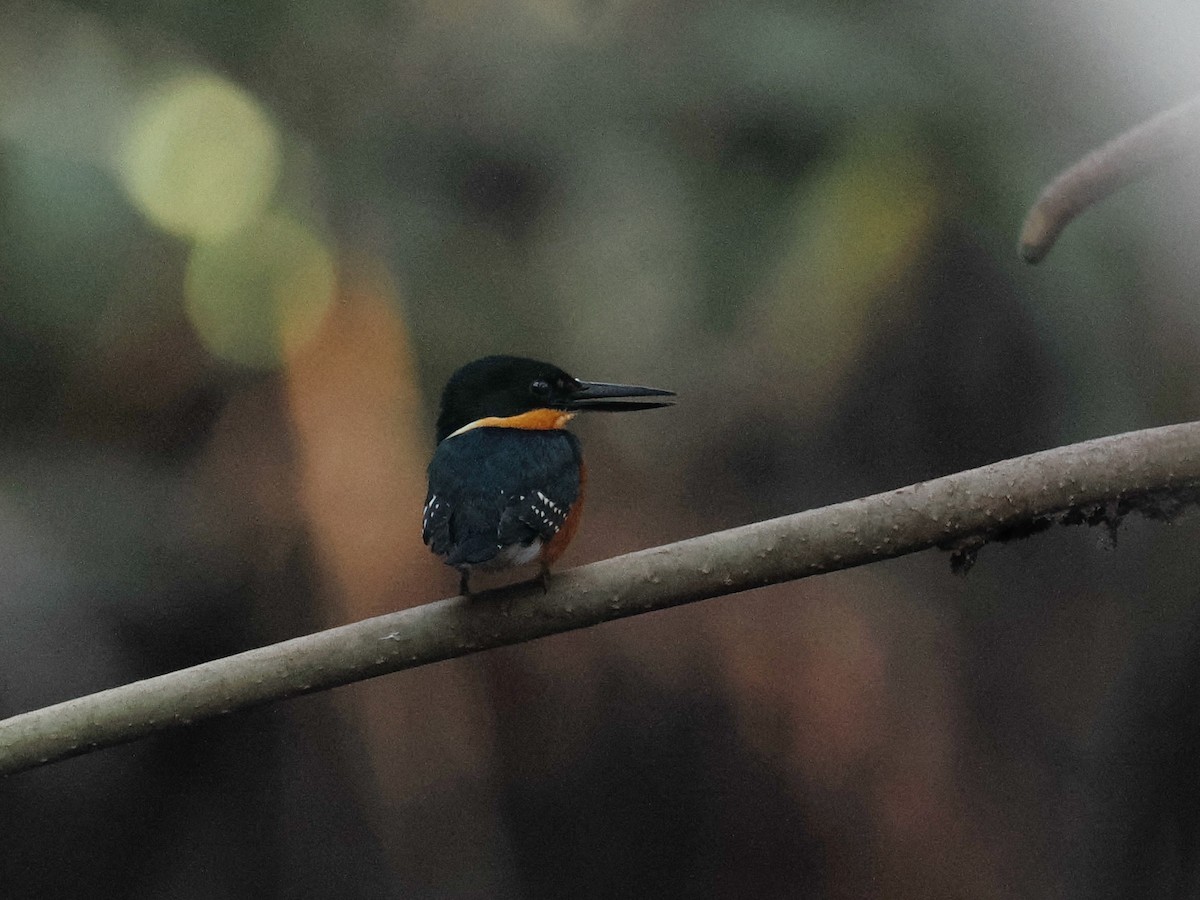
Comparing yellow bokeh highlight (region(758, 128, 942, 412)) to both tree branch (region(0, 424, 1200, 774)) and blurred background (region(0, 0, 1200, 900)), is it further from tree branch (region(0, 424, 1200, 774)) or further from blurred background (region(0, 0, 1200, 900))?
tree branch (region(0, 424, 1200, 774))

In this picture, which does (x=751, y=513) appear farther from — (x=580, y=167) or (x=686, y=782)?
(x=580, y=167)

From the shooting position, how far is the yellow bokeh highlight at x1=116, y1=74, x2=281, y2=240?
60.3 inches

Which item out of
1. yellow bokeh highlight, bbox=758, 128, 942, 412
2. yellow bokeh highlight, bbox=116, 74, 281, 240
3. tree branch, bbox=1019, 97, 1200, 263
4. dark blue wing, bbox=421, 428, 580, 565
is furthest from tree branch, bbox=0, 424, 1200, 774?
yellow bokeh highlight, bbox=116, 74, 281, 240

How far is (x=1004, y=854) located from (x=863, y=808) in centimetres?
15

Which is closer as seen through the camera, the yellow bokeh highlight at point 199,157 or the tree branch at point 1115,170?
the tree branch at point 1115,170

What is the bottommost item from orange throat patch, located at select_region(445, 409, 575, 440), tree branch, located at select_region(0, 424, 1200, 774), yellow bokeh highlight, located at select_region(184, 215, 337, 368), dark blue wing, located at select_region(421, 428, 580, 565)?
tree branch, located at select_region(0, 424, 1200, 774)

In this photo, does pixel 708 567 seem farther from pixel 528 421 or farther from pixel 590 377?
pixel 590 377

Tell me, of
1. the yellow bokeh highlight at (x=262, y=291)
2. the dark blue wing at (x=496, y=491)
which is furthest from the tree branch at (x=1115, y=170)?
the yellow bokeh highlight at (x=262, y=291)

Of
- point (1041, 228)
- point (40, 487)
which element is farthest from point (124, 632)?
point (1041, 228)

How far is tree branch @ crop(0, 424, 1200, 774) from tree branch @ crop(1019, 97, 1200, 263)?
19 centimetres

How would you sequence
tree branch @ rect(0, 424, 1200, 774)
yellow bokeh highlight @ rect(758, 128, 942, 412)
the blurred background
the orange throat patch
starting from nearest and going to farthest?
tree branch @ rect(0, 424, 1200, 774), the orange throat patch, the blurred background, yellow bokeh highlight @ rect(758, 128, 942, 412)

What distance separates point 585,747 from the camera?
146cm

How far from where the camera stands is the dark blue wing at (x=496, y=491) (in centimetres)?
104

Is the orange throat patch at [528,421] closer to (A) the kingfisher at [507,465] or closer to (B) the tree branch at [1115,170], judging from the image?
(A) the kingfisher at [507,465]
